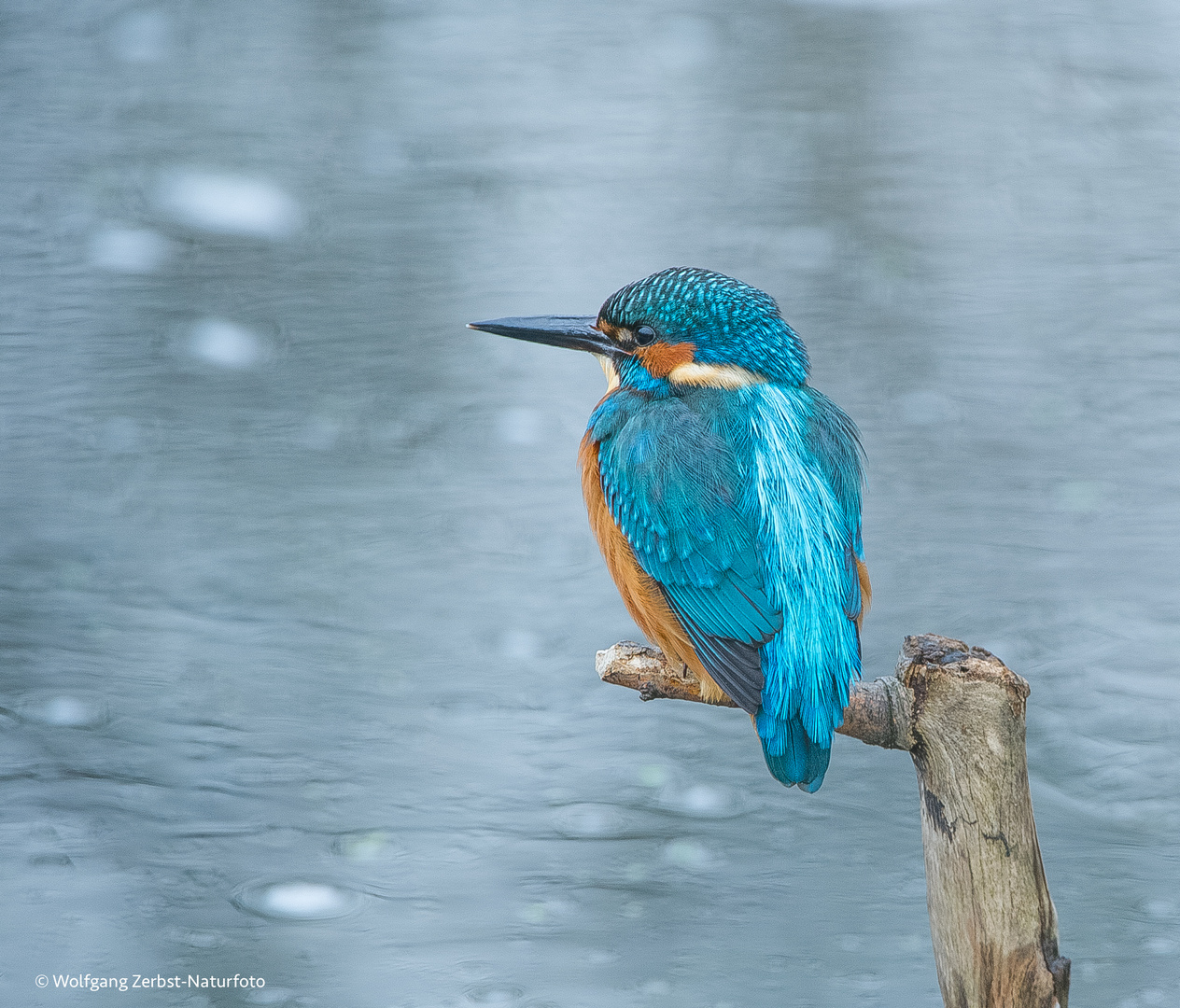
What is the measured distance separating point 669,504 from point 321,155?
1972mm

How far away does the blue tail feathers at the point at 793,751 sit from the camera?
3.80ft

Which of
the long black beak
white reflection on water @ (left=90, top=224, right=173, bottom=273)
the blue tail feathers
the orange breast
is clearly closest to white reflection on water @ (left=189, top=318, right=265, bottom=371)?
white reflection on water @ (left=90, top=224, right=173, bottom=273)

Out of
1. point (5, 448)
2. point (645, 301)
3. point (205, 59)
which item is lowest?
point (5, 448)

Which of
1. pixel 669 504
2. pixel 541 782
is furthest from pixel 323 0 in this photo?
pixel 669 504

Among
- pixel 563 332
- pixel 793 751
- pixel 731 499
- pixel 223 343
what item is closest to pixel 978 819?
pixel 793 751

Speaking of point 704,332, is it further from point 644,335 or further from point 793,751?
point 793,751

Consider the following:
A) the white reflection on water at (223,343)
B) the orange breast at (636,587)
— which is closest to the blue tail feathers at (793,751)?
the orange breast at (636,587)

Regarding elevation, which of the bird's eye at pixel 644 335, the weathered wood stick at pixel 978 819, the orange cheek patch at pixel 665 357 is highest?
the bird's eye at pixel 644 335

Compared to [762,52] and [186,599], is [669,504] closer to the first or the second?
[186,599]

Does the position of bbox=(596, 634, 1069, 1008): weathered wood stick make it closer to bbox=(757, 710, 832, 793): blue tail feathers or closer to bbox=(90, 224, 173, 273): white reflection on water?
bbox=(757, 710, 832, 793): blue tail feathers

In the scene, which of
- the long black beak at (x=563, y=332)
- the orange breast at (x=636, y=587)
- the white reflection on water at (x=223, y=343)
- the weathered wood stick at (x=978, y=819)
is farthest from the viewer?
the white reflection on water at (x=223, y=343)

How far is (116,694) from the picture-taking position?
98.5 inches

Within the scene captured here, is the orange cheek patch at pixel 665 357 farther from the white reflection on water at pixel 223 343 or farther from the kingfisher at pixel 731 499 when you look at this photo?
the white reflection on water at pixel 223 343

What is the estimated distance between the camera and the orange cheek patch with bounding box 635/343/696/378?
1401 mm
